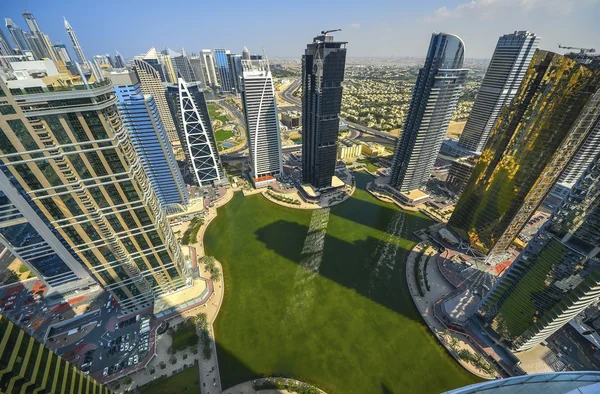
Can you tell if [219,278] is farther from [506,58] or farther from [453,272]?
[506,58]

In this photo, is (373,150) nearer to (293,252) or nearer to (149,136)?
(293,252)

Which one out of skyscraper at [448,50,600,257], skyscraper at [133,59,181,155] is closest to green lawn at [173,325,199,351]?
skyscraper at [448,50,600,257]

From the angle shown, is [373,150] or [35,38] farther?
[373,150]

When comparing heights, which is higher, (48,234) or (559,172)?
(559,172)

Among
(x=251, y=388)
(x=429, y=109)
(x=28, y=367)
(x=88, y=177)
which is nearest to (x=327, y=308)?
(x=251, y=388)

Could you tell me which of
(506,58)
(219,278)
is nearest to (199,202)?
(219,278)

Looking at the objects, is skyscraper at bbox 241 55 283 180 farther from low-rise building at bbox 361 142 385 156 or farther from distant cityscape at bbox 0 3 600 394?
low-rise building at bbox 361 142 385 156

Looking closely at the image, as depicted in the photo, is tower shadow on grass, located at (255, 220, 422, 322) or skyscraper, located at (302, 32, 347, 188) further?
skyscraper, located at (302, 32, 347, 188)
